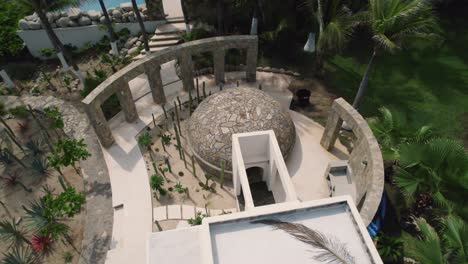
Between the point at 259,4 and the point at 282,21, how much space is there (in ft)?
7.86

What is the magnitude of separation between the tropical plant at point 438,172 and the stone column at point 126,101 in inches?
644

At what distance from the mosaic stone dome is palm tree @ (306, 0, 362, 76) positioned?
5.23 meters

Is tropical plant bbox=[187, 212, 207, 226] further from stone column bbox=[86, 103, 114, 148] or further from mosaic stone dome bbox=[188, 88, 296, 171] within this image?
stone column bbox=[86, 103, 114, 148]

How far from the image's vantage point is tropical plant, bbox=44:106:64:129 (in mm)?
20500

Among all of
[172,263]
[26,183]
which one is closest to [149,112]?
[26,183]

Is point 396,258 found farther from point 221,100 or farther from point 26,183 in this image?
point 26,183

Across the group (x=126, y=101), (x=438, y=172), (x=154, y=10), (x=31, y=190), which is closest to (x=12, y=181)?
(x=31, y=190)

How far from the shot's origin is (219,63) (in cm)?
2306

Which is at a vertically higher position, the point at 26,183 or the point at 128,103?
the point at 128,103

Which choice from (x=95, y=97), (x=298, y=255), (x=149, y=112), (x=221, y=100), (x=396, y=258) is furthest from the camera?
(x=149, y=112)

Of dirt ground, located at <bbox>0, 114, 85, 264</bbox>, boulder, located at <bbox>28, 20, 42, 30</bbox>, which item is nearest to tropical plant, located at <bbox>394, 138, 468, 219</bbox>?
dirt ground, located at <bbox>0, 114, 85, 264</bbox>

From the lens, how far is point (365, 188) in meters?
15.0

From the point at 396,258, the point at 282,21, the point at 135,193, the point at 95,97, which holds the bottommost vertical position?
the point at 396,258

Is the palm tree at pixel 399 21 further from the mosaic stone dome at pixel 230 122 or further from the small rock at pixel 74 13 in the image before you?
the small rock at pixel 74 13
